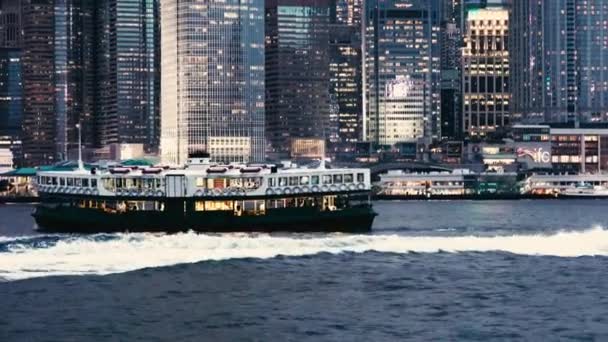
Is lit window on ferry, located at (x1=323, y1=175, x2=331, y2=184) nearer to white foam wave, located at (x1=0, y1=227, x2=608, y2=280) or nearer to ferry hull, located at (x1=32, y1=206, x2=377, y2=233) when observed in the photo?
ferry hull, located at (x1=32, y1=206, x2=377, y2=233)

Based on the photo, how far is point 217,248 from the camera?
95.1 m

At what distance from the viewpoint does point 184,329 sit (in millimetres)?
63562

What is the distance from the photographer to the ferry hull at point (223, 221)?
114312mm

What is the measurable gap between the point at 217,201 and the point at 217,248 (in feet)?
69.6

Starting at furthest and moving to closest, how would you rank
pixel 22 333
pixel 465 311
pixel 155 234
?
pixel 155 234
pixel 465 311
pixel 22 333

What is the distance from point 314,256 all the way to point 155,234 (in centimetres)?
2108

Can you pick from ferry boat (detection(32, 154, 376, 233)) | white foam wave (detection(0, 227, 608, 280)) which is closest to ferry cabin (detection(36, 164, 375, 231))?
ferry boat (detection(32, 154, 376, 233))

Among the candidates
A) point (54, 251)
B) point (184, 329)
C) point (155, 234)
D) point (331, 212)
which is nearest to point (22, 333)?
point (184, 329)

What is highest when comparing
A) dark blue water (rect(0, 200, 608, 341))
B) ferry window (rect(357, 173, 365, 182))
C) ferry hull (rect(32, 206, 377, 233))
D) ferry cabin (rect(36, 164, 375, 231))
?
ferry window (rect(357, 173, 365, 182))

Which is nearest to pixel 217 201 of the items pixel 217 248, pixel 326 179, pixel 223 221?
pixel 223 221

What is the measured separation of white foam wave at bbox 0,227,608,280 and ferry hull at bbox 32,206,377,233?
5451 mm

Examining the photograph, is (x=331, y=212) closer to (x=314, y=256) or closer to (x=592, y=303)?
(x=314, y=256)

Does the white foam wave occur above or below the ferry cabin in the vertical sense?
below

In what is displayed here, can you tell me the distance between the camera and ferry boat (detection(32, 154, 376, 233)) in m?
115
